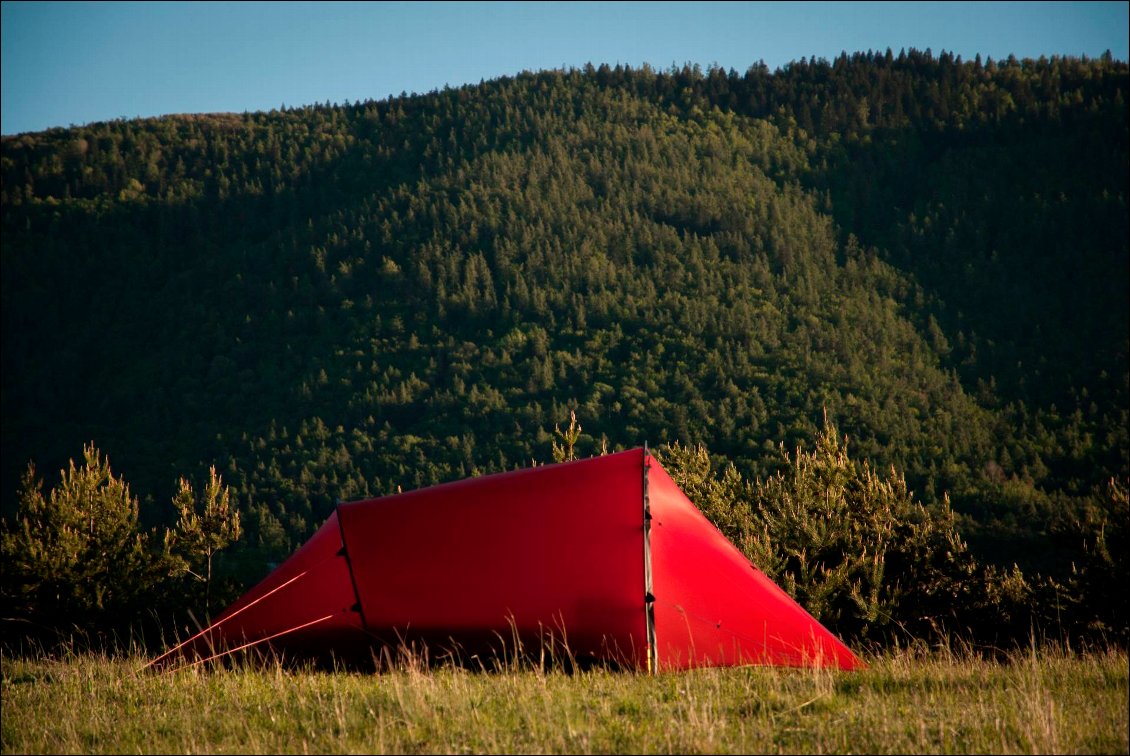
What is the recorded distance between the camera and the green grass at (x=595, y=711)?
187 inches

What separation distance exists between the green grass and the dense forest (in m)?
42.8

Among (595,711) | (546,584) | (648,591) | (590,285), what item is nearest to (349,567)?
(546,584)

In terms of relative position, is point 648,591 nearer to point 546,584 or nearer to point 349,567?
point 546,584

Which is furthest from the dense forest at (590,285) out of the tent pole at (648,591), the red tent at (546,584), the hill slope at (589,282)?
the tent pole at (648,591)

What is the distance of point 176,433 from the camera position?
338 feet

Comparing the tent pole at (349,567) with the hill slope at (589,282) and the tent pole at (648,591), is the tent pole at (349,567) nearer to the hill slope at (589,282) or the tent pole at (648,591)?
the tent pole at (648,591)

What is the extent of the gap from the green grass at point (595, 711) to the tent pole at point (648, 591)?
0.91 ft

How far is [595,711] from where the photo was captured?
5391 mm

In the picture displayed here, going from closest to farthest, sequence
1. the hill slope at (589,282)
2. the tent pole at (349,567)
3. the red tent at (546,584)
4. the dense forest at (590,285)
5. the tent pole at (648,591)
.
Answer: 1. the tent pole at (648,591)
2. the red tent at (546,584)
3. the tent pole at (349,567)
4. the dense forest at (590,285)
5. the hill slope at (589,282)

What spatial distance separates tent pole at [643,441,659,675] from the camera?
6.95 meters

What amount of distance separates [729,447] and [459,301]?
55.8 metres

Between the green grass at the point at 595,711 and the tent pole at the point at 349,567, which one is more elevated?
the tent pole at the point at 349,567

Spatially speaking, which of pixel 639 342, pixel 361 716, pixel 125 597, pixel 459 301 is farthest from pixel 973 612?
pixel 459 301

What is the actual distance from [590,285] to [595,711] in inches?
4552
